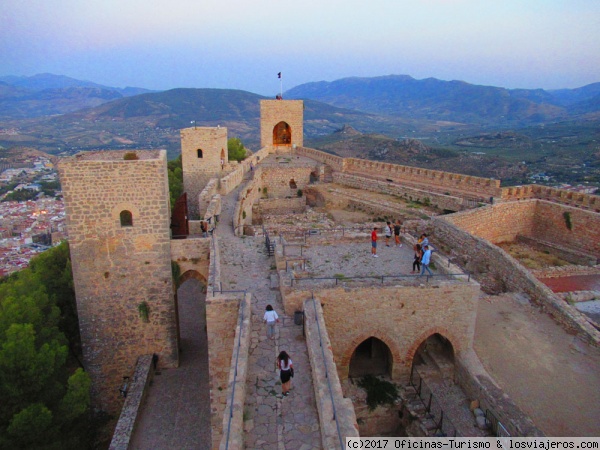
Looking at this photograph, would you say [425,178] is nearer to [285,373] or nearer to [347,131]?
[285,373]

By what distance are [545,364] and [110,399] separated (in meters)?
9.72

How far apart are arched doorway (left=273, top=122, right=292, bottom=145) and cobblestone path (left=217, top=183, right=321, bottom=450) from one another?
2409 cm

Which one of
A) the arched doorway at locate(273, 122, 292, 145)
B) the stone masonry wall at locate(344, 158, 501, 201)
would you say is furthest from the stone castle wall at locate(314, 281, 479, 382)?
the arched doorway at locate(273, 122, 292, 145)

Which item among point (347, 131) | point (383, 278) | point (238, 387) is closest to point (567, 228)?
point (383, 278)

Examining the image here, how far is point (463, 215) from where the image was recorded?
625 inches

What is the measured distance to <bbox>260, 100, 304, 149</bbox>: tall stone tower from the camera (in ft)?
100

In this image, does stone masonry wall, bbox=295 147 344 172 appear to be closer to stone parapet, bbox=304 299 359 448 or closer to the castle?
the castle

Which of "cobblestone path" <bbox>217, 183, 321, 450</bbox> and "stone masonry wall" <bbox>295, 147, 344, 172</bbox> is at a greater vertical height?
"stone masonry wall" <bbox>295, 147, 344, 172</bbox>

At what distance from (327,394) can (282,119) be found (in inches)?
1073

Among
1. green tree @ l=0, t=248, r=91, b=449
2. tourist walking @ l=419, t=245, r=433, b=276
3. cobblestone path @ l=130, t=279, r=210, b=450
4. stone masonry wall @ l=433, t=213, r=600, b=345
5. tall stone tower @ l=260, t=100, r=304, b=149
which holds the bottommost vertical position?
A: cobblestone path @ l=130, t=279, r=210, b=450

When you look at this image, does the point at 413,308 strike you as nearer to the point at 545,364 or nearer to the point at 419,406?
the point at 419,406

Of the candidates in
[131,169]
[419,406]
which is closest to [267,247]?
[131,169]

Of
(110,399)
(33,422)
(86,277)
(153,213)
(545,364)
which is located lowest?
(110,399)

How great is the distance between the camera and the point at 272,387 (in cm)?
607
